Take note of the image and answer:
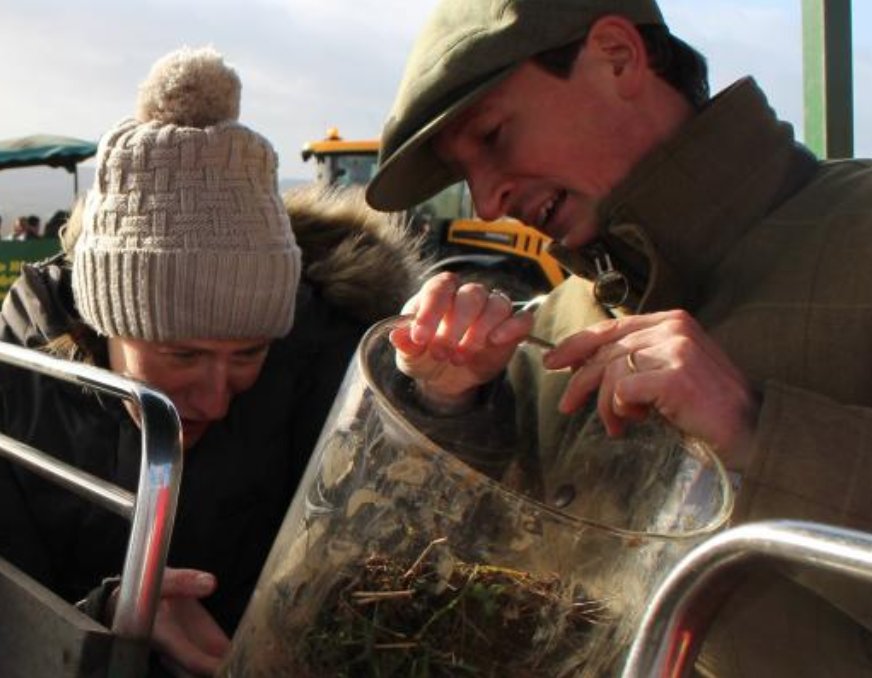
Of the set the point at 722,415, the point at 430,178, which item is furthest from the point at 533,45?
the point at 722,415

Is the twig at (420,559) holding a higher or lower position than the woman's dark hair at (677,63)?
lower

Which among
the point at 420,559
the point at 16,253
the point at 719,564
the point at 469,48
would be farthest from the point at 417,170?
the point at 16,253

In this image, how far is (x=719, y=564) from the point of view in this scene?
28.8 inches

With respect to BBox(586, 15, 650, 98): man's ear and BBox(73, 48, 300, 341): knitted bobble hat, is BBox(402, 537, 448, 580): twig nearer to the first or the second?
BBox(586, 15, 650, 98): man's ear

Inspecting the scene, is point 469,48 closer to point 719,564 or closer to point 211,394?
point 211,394

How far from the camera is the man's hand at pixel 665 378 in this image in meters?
1.10

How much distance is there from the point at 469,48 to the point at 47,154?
13648mm

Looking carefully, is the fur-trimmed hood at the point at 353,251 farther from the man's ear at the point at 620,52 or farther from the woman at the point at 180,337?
the man's ear at the point at 620,52

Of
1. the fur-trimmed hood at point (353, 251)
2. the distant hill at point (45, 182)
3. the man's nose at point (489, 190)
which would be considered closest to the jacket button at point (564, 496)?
the man's nose at point (489, 190)

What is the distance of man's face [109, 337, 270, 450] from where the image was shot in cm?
191

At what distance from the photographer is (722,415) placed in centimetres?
111

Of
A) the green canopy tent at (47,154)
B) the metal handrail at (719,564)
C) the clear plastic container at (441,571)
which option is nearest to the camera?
the metal handrail at (719,564)

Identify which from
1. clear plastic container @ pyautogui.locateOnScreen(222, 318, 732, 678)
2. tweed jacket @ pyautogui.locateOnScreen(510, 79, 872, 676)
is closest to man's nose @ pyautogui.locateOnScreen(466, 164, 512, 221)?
tweed jacket @ pyautogui.locateOnScreen(510, 79, 872, 676)

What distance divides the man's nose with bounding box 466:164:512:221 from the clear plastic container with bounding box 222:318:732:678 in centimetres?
62
